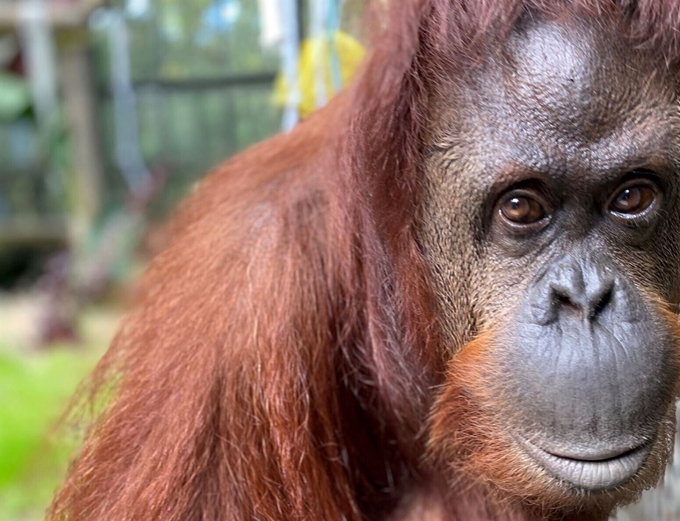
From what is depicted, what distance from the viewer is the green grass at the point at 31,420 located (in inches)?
137

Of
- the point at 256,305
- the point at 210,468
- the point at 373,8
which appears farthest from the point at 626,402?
the point at 373,8

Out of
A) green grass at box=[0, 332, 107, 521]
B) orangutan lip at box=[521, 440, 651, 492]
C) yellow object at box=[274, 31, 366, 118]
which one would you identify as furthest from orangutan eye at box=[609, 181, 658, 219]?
green grass at box=[0, 332, 107, 521]

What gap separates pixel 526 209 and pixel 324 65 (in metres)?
1.09

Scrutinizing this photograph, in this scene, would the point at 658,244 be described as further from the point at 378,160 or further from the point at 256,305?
the point at 256,305

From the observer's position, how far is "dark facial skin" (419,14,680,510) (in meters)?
1.41

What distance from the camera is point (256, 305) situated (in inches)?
67.7

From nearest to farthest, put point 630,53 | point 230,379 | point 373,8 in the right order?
1. point 630,53
2. point 230,379
3. point 373,8

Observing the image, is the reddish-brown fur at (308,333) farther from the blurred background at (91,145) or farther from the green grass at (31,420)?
the blurred background at (91,145)

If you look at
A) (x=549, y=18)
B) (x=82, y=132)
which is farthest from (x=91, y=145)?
(x=549, y=18)

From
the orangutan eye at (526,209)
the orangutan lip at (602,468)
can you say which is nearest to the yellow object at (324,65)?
the orangutan eye at (526,209)

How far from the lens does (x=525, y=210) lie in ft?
4.99

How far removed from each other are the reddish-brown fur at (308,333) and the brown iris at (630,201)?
11.1 inches

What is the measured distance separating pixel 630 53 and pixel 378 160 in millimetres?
535

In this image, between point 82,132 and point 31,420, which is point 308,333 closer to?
point 31,420
